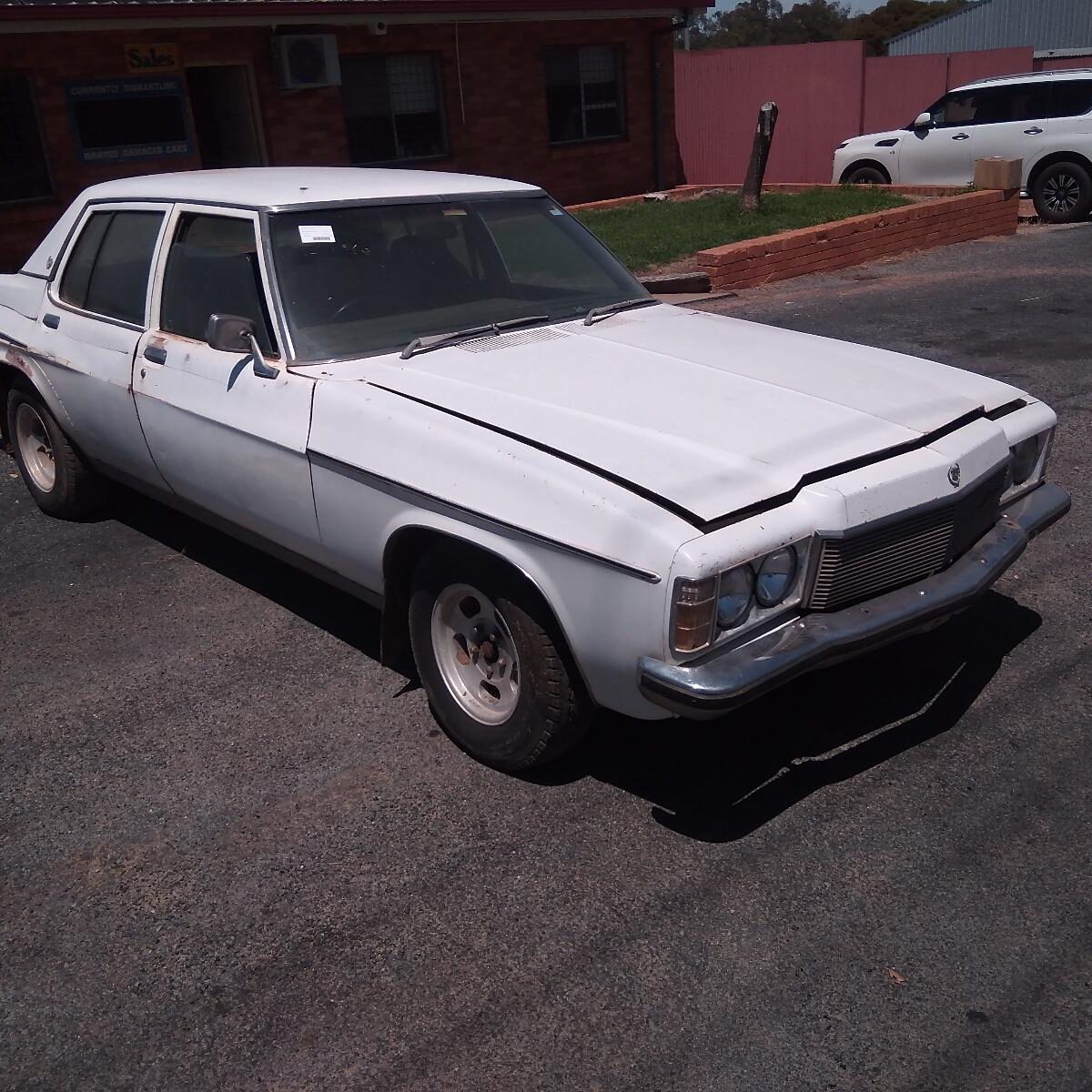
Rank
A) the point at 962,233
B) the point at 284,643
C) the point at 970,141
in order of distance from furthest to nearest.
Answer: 1. the point at 970,141
2. the point at 962,233
3. the point at 284,643

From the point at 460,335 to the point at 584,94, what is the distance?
1501cm

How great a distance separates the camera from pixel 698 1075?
2.61 meters

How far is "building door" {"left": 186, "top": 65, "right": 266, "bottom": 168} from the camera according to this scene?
47.9ft

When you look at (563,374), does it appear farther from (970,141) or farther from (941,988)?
(970,141)

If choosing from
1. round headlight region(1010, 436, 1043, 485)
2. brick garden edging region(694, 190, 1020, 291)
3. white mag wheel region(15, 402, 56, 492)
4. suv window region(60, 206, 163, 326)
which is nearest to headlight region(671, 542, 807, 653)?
round headlight region(1010, 436, 1043, 485)

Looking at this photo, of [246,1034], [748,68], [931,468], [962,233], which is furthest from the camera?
[748,68]

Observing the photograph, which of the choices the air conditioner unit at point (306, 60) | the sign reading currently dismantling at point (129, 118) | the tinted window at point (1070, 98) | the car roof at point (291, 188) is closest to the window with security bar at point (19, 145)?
the sign reading currently dismantling at point (129, 118)

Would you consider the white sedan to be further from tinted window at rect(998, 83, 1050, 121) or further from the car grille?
tinted window at rect(998, 83, 1050, 121)

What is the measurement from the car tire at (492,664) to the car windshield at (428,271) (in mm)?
987

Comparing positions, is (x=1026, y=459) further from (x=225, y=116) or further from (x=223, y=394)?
(x=225, y=116)

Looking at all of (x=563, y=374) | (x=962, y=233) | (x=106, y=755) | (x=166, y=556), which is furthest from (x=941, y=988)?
(x=962, y=233)

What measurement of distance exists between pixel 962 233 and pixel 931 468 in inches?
472

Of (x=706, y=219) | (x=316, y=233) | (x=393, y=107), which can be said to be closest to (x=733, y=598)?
(x=316, y=233)

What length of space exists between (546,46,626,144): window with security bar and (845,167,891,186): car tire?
361 cm
